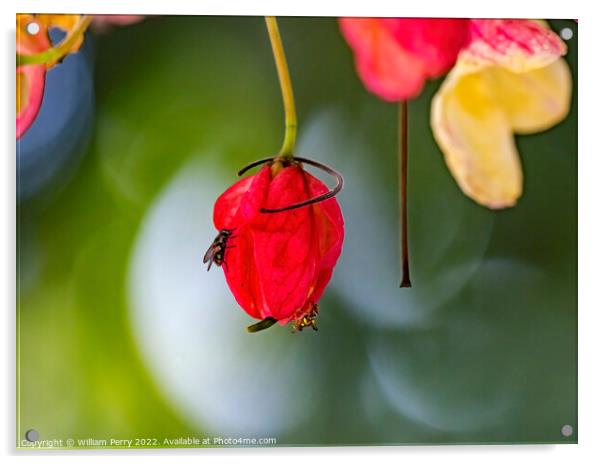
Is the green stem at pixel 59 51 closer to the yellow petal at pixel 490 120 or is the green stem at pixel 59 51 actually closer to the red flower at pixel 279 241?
the red flower at pixel 279 241

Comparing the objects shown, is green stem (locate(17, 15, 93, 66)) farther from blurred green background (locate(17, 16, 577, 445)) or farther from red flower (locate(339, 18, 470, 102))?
red flower (locate(339, 18, 470, 102))

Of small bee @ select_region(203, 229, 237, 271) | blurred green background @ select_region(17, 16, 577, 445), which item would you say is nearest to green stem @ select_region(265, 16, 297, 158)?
blurred green background @ select_region(17, 16, 577, 445)

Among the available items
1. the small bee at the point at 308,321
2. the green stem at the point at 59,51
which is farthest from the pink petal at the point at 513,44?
the green stem at the point at 59,51

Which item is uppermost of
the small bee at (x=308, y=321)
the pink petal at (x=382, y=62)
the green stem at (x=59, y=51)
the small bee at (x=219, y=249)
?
the green stem at (x=59, y=51)

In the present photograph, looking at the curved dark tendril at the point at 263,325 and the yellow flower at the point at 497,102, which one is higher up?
the yellow flower at the point at 497,102

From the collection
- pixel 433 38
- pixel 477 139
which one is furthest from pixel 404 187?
pixel 433 38
